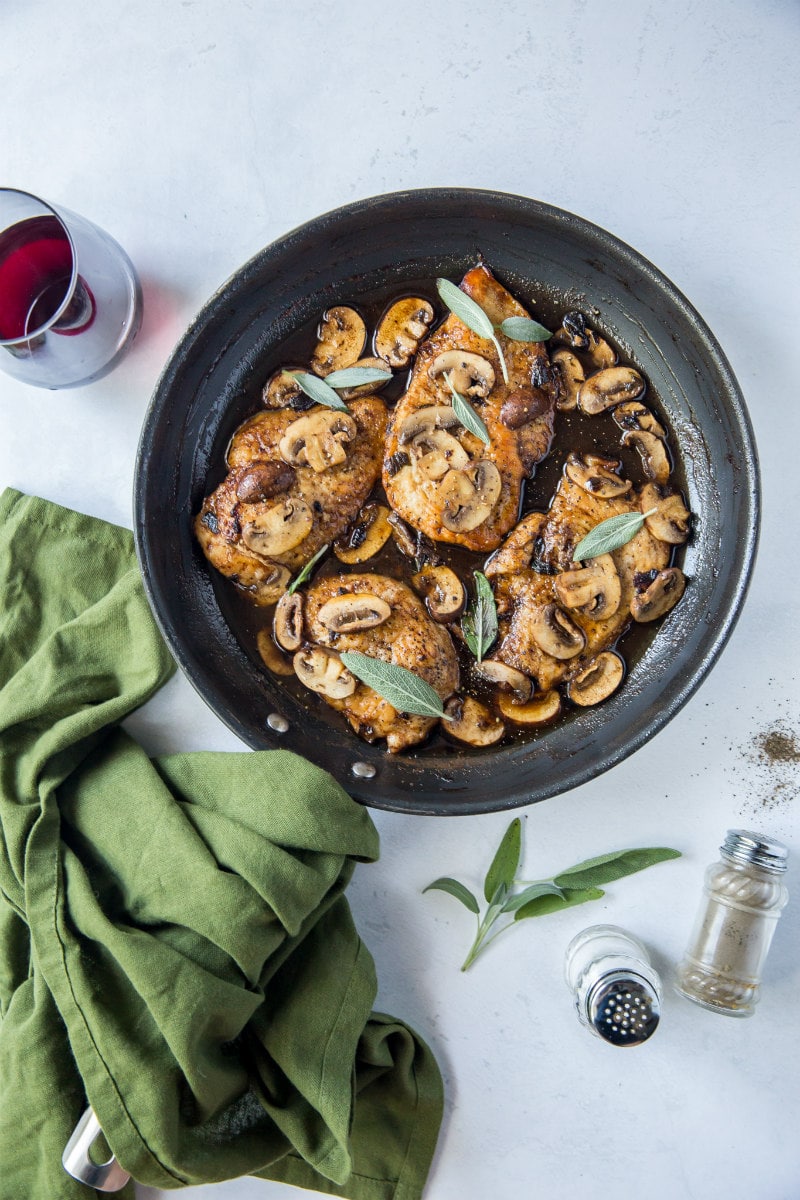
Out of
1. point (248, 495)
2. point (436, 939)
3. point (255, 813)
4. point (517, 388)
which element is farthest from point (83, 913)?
point (517, 388)

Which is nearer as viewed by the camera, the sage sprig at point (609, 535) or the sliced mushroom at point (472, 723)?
the sage sprig at point (609, 535)

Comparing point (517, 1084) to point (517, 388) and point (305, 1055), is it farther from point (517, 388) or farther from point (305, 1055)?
point (517, 388)

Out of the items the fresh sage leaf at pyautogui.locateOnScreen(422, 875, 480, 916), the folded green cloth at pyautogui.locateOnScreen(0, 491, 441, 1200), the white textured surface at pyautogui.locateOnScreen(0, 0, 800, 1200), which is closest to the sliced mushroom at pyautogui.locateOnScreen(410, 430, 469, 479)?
the white textured surface at pyautogui.locateOnScreen(0, 0, 800, 1200)

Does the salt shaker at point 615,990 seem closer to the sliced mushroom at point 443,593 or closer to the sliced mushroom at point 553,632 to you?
the sliced mushroom at point 553,632

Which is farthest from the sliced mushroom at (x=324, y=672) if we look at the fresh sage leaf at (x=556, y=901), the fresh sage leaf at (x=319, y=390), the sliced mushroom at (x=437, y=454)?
the fresh sage leaf at (x=556, y=901)

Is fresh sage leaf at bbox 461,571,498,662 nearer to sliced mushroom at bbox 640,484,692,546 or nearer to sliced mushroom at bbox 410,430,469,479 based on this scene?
sliced mushroom at bbox 410,430,469,479
